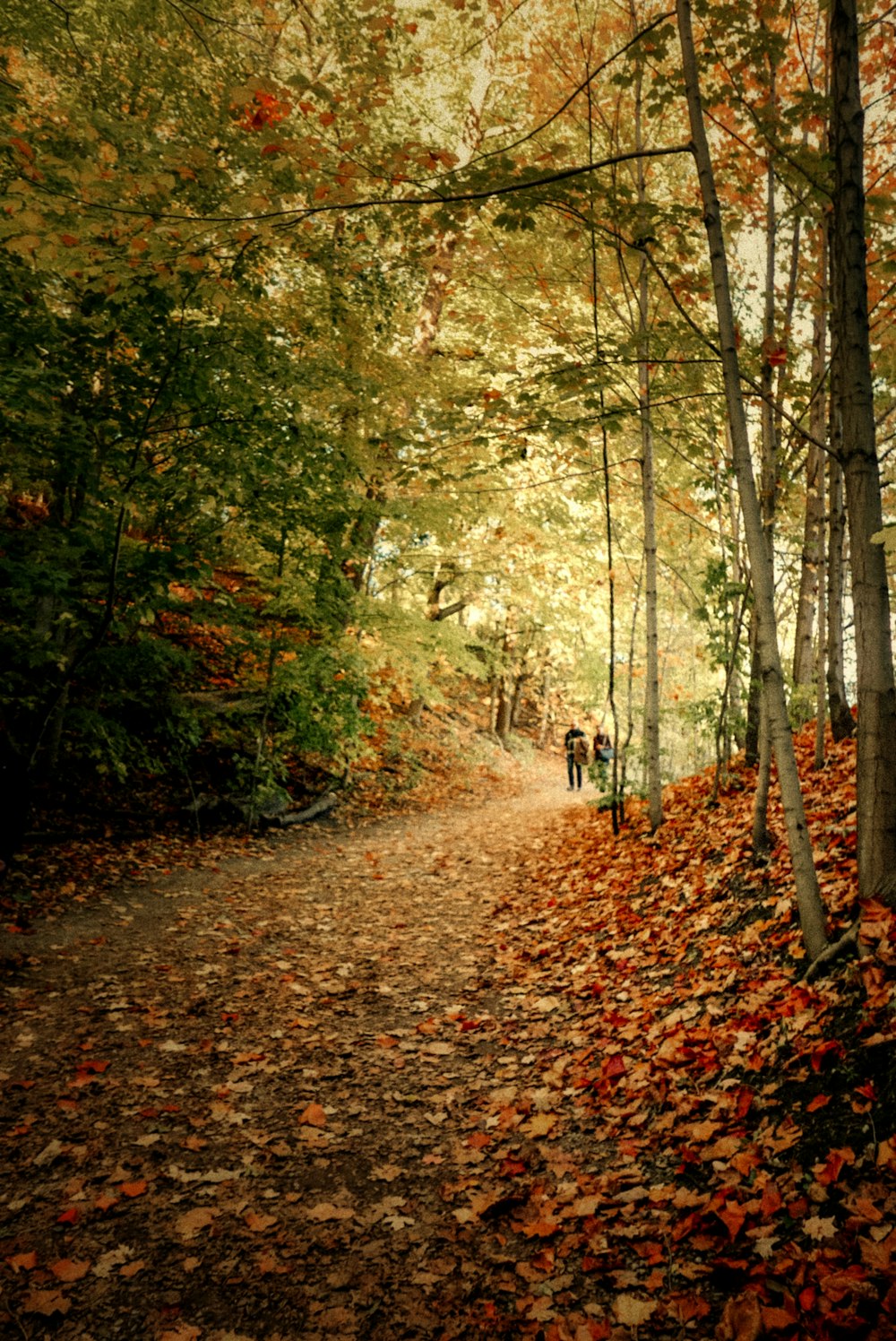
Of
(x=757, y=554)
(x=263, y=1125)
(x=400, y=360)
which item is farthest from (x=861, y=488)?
(x=400, y=360)

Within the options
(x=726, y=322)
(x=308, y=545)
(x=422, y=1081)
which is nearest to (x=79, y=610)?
(x=308, y=545)

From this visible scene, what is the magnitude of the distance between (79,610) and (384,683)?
5.30 metres

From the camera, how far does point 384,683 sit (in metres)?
11.9

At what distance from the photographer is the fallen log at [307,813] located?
10391mm

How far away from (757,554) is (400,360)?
7.70 m

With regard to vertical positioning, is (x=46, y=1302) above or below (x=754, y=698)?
below

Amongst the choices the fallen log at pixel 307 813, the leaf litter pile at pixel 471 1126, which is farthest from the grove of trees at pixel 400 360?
the leaf litter pile at pixel 471 1126

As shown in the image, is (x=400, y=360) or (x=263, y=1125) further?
(x=400, y=360)

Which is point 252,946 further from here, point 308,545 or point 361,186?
point 361,186

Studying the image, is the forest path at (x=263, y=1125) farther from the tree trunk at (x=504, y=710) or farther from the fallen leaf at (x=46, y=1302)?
the tree trunk at (x=504, y=710)

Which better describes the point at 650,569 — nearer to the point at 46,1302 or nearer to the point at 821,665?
the point at 821,665

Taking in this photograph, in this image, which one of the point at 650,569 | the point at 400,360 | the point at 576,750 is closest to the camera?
the point at 650,569

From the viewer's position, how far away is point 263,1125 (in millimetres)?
3514

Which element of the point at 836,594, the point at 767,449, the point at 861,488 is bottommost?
the point at 861,488
